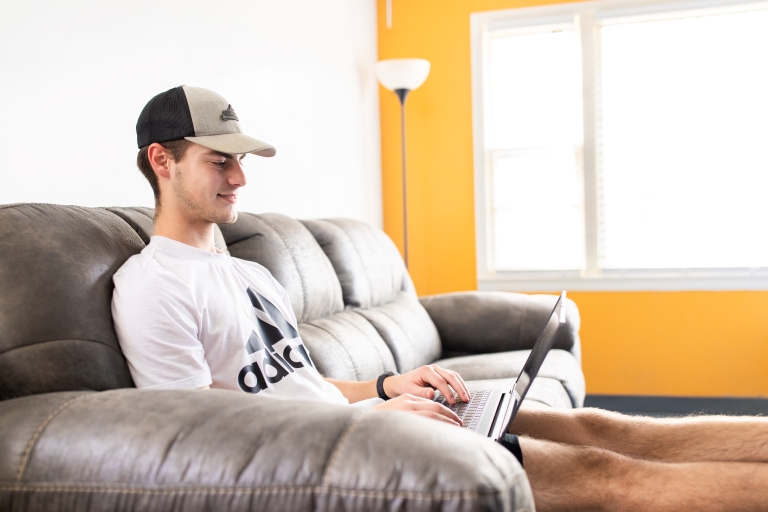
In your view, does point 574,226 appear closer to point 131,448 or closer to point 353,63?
point 353,63

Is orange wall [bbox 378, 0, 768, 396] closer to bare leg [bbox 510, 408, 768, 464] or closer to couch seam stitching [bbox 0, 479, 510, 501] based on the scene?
→ bare leg [bbox 510, 408, 768, 464]

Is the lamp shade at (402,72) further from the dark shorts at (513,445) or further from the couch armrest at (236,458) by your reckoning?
the couch armrest at (236,458)

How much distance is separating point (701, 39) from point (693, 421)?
3122 mm

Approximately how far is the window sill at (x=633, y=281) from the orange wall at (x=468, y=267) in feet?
0.14

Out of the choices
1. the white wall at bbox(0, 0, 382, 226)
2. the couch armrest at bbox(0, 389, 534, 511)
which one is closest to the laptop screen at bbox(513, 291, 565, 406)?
the couch armrest at bbox(0, 389, 534, 511)

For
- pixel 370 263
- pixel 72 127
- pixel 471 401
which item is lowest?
pixel 471 401

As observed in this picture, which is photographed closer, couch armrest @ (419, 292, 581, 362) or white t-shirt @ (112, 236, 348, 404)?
white t-shirt @ (112, 236, 348, 404)

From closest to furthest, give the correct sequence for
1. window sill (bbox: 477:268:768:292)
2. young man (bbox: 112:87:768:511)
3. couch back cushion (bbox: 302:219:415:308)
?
young man (bbox: 112:87:768:511)
couch back cushion (bbox: 302:219:415:308)
window sill (bbox: 477:268:768:292)

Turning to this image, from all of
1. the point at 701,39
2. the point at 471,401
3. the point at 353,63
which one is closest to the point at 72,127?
the point at 471,401

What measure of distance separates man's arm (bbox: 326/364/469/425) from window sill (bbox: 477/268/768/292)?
2.66 meters

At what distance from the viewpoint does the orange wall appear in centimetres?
399

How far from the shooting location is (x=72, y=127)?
1.96 m

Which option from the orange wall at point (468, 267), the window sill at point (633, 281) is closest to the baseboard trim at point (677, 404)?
the orange wall at point (468, 267)

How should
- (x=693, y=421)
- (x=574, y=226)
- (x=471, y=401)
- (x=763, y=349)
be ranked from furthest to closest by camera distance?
(x=574, y=226)
(x=763, y=349)
(x=471, y=401)
(x=693, y=421)
